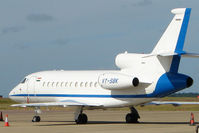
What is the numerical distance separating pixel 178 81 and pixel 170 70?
0.80 metres

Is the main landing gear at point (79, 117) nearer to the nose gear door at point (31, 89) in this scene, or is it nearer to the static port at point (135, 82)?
the static port at point (135, 82)

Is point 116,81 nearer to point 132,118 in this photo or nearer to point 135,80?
point 135,80

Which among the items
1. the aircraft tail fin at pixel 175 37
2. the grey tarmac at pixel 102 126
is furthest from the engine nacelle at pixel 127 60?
the grey tarmac at pixel 102 126

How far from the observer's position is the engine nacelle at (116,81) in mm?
30594

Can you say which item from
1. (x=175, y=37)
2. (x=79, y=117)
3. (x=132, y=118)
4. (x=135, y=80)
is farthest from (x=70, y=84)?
(x=175, y=37)

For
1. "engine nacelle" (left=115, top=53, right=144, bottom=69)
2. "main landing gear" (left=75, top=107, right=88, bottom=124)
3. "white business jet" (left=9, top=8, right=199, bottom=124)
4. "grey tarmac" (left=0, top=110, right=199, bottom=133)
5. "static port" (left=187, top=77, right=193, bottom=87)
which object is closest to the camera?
"grey tarmac" (left=0, top=110, right=199, bottom=133)

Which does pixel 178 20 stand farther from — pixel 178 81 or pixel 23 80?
pixel 23 80

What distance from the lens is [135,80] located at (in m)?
30.6

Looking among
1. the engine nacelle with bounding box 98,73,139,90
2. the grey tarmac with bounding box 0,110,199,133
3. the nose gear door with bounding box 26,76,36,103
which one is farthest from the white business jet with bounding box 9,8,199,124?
the nose gear door with bounding box 26,76,36,103

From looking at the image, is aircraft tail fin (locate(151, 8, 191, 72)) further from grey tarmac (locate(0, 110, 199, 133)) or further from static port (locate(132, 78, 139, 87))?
grey tarmac (locate(0, 110, 199, 133))

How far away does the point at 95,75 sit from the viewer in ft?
113

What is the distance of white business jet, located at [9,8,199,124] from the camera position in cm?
3027

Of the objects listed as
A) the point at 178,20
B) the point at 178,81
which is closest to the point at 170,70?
the point at 178,81

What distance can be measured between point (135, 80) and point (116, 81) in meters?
1.28
